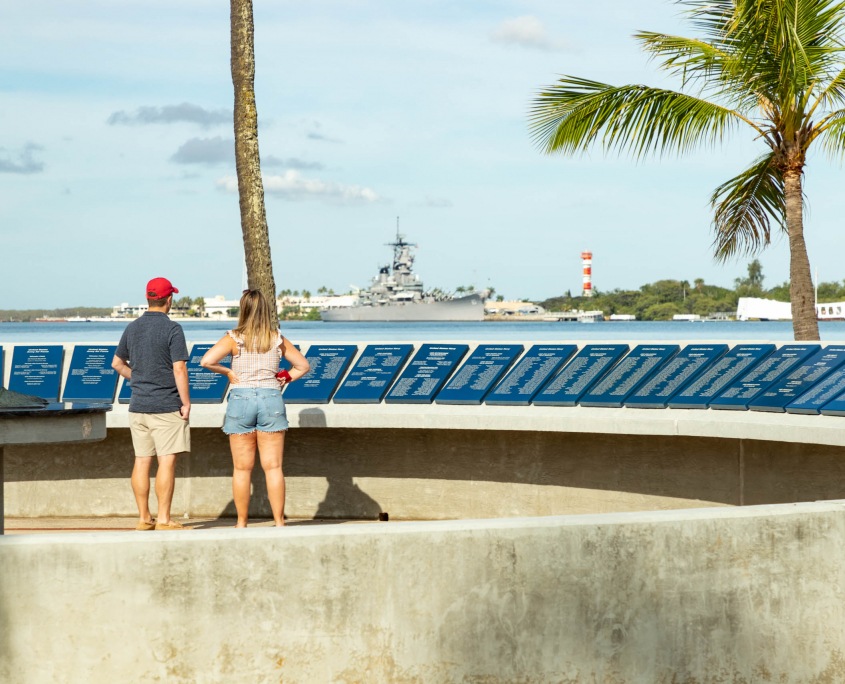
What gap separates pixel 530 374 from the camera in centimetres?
934

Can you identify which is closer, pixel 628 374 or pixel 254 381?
pixel 254 381

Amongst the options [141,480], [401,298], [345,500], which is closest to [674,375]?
[345,500]

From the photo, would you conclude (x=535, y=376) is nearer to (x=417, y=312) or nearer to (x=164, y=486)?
(x=164, y=486)

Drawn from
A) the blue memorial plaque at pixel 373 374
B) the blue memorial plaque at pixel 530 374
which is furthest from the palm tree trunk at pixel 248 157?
the blue memorial plaque at pixel 530 374

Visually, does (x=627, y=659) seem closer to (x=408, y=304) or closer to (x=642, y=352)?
(x=642, y=352)

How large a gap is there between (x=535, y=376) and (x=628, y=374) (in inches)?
29.3

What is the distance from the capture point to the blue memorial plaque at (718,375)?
27.9ft

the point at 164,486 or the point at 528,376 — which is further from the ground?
the point at 528,376

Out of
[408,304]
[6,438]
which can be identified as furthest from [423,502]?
[408,304]

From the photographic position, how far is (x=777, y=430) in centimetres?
780

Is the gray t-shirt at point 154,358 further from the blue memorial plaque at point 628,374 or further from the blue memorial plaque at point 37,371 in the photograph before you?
the blue memorial plaque at point 628,374

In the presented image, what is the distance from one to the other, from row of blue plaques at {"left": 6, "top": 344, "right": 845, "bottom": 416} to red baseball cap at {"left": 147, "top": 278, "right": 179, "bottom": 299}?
1.96 metres

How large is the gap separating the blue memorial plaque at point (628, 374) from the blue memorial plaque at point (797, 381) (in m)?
0.96

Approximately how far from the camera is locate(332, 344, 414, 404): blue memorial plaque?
9.49 meters
